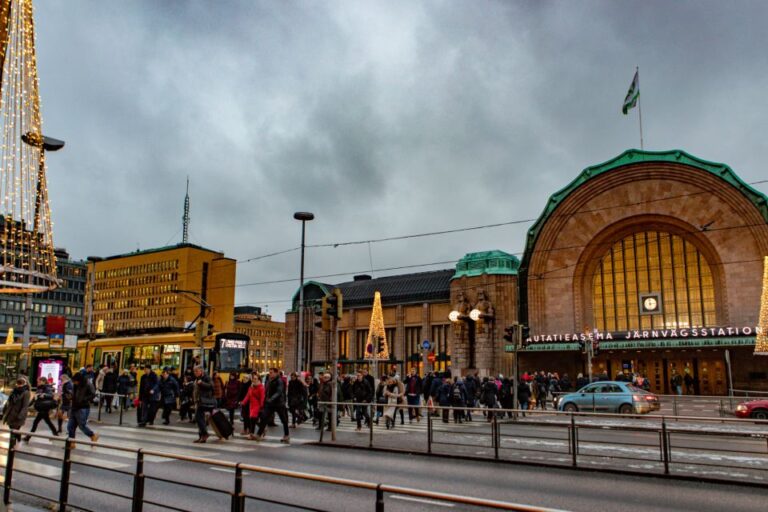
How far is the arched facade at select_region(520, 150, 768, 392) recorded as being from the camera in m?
39.8

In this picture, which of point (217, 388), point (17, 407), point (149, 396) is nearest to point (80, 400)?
point (17, 407)

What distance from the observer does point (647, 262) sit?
145 feet

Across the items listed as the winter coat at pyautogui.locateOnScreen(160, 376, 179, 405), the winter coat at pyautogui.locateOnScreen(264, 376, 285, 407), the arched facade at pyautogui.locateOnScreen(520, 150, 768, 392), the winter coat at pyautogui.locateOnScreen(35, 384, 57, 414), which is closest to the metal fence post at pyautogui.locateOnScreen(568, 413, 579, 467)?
the winter coat at pyautogui.locateOnScreen(264, 376, 285, 407)

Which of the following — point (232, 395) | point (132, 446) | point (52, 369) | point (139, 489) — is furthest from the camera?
point (52, 369)

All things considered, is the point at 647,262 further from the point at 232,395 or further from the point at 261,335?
the point at 261,335

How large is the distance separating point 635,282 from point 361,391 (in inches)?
1202

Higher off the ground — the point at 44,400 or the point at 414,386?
the point at 414,386

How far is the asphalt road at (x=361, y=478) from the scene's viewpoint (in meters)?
7.35

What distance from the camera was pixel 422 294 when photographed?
5969cm

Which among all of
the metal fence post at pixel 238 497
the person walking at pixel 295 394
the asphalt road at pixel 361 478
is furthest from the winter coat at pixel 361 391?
the metal fence post at pixel 238 497

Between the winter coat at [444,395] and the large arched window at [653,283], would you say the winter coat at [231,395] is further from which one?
the large arched window at [653,283]

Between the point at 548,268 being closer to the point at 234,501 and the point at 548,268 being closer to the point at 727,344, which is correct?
the point at 727,344

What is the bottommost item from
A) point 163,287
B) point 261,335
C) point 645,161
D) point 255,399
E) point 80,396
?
point 255,399

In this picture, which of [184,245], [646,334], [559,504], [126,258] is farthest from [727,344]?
[126,258]
